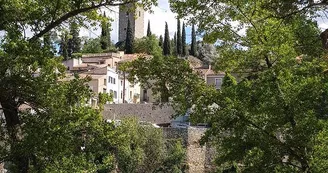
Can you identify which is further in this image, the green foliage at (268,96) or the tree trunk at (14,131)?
the green foliage at (268,96)

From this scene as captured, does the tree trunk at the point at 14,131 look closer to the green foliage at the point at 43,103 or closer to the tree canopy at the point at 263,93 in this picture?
the green foliage at the point at 43,103

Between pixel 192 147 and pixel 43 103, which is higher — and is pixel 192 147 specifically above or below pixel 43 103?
below

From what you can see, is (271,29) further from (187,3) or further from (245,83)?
(187,3)

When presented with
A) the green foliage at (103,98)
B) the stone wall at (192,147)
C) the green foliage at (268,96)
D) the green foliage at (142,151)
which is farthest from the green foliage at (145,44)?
the green foliage at (103,98)

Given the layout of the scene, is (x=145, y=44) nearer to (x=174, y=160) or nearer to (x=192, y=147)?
(x=192, y=147)

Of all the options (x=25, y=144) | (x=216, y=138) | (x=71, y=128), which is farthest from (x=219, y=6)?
(x=25, y=144)

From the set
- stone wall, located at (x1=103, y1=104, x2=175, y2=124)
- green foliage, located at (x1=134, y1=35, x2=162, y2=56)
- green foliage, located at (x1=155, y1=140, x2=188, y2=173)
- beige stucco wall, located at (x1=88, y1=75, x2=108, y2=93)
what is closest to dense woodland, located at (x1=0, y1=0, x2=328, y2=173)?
green foliage, located at (x1=155, y1=140, x2=188, y2=173)

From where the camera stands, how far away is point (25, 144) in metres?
8.67

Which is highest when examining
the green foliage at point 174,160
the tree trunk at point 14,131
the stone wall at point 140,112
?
the tree trunk at point 14,131

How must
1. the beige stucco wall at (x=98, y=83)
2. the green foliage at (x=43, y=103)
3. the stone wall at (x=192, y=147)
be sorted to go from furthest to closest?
the beige stucco wall at (x=98, y=83), the stone wall at (x=192, y=147), the green foliage at (x=43, y=103)

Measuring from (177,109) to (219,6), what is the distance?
222 cm

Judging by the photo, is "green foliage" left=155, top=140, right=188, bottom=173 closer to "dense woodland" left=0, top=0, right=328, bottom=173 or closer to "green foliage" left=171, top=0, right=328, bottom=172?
"dense woodland" left=0, top=0, right=328, bottom=173

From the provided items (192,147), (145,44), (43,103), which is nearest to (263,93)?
(43,103)

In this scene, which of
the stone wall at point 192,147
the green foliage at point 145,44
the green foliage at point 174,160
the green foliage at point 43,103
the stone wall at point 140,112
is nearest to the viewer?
the green foliage at point 43,103
